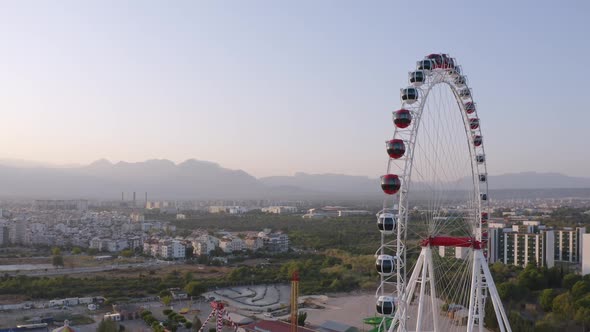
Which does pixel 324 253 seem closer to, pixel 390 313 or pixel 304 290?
pixel 304 290

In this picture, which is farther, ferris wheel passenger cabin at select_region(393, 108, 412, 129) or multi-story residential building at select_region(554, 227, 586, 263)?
multi-story residential building at select_region(554, 227, 586, 263)

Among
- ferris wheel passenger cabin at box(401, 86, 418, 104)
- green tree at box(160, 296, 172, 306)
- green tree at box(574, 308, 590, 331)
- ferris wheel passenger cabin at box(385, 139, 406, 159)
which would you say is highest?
ferris wheel passenger cabin at box(401, 86, 418, 104)

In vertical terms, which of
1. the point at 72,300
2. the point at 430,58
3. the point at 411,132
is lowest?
the point at 72,300

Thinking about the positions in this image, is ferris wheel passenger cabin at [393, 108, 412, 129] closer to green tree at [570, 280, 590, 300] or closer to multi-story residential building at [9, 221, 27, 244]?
green tree at [570, 280, 590, 300]

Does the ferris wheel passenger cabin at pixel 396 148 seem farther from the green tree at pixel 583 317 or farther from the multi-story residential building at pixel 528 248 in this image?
the multi-story residential building at pixel 528 248

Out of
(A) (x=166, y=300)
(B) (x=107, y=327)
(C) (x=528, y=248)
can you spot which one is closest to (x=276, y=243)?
(C) (x=528, y=248)

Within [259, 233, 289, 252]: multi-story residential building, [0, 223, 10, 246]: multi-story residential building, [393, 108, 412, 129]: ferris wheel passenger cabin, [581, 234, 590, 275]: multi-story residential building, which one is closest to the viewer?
[393, 108, 412, 129]: ferris wheel passenger cabin

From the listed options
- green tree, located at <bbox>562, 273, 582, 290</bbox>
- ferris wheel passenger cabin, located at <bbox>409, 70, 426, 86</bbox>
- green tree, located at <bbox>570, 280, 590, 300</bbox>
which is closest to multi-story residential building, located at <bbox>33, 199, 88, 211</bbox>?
green tree, located at <bbox>562, 273, 582, 290</bbox>

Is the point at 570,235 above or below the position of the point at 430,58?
below

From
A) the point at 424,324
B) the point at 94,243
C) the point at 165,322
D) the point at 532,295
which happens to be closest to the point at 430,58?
the point at 424,324

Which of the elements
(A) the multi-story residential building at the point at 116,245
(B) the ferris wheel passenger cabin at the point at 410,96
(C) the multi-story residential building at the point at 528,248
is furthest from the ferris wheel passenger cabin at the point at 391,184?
(A) the multi-story residential building at the point at 116,245

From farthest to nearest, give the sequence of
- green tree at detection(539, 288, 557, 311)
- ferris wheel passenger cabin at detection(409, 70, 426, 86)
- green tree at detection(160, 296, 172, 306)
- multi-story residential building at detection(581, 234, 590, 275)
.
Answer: multi-story residential building at detection(581, 234, 590, 275) < green tree at detection(160, 296, 172, 306) < green tree at detection(539, 288, 557, 311) < ferris wheel passenger cabin at detection(409, 70, 426, 86)
